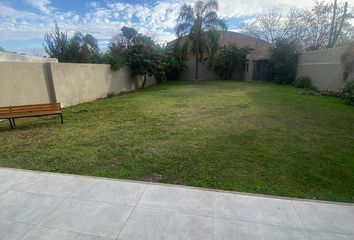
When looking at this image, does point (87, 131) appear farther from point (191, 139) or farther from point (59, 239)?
point (59, 239)

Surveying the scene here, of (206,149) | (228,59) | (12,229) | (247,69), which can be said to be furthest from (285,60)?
(12,229)

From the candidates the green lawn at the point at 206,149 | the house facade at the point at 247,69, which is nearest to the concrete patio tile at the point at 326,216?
the green lawn at the point at 206,149

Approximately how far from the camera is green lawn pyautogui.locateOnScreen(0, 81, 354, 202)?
3080 mm

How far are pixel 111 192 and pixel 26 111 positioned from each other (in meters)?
4.60

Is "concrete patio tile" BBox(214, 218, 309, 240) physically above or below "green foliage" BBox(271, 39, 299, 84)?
below

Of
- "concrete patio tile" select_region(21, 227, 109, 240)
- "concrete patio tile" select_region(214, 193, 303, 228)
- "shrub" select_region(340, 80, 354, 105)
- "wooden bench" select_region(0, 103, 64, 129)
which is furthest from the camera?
"shrub" select_region(340, 80, 354, 105)

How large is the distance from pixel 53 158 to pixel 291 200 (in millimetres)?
3723

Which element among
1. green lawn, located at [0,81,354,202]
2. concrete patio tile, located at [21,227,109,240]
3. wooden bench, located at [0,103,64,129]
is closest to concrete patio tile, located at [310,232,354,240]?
green lawn, located at [0,81,354,202]

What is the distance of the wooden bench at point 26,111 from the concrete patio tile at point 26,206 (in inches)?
140

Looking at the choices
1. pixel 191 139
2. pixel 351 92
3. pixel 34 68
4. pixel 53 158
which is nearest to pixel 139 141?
pixel 191 139

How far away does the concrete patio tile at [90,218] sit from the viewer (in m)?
2.09

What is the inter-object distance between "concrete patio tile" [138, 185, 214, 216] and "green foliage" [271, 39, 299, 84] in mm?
18339

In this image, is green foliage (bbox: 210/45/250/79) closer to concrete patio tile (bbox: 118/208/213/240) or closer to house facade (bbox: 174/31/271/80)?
house facade (bbox: 174/31/271/80)

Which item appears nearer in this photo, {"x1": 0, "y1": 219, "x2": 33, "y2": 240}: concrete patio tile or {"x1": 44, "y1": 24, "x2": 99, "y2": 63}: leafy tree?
{"x1": 0, "y1": 219, "x2": 33, "y2": 240}: concrete patio tile
